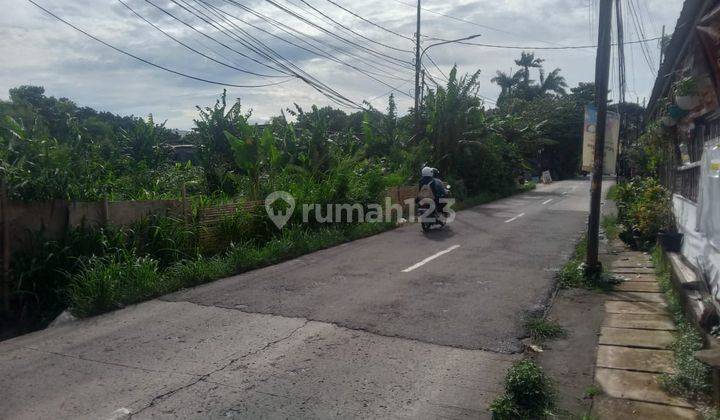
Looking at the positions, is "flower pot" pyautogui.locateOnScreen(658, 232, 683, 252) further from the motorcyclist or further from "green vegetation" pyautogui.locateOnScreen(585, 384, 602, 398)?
the motorcyclist

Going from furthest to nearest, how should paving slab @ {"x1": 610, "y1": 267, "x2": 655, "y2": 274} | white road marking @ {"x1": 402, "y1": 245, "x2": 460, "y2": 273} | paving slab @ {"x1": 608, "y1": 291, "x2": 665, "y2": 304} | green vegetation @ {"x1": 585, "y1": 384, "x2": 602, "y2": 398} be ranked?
white road marking @ {"x1": 402, "y1": 245, "x2": 460, "y2": 273} → paving slab @ {"x1": 610, "y1": 267, "x2": 655, "y2": 274} → paving slab @ {"x1": 608, "y1": 291, "x2": 665, "y2": 304} → green vegetation @ {"x1": 585, "y1": 384, "x2": 602, "y2": 398}

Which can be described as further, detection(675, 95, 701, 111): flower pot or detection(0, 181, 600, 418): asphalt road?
detection(675, 95, 701, 111): flower pot

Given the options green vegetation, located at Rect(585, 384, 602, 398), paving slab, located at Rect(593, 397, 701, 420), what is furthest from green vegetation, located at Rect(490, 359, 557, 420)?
paving slab, located at Rect(593, 397, 701, 420)

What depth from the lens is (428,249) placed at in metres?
12.0

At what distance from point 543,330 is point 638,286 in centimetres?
276

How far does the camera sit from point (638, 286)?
820cm

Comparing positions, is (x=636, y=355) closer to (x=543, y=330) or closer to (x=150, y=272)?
(x=543, y=330)

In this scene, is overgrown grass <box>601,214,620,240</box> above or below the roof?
below

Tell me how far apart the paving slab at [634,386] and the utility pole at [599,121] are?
381 centimetres

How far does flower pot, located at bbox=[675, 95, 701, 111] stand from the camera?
759cm

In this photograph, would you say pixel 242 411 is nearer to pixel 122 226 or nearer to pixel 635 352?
pixel 635 352

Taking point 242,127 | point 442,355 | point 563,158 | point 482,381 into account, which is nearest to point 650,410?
point 482,381

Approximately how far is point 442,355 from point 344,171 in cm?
995

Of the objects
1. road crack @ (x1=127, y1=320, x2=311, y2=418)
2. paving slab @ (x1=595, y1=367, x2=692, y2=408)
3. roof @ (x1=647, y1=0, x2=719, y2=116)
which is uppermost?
roof @ (x1=647, y1=0, x2=719, y2=116)
